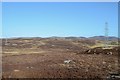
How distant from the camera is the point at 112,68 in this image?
68.3 feet

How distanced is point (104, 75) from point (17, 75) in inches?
240

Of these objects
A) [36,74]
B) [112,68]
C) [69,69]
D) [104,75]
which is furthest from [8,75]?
[112,68]

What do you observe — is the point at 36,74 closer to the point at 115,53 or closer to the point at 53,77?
the point at 53,77

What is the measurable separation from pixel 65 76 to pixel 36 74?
2278 millimetres

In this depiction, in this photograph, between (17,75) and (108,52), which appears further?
(108,52)

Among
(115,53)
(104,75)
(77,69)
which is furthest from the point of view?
(115,53)

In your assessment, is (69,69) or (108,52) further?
(108,52)

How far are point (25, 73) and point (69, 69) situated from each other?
3473mm

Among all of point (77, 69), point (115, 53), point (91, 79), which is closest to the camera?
point (91, 79)

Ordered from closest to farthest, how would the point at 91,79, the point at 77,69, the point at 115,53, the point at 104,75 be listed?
the point at 91,79, the point at 104,75, the point at 77,69, the point at 115,53

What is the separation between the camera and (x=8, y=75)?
18.1 meters

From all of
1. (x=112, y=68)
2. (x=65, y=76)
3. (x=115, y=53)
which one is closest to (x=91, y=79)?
(x=65, y=76)

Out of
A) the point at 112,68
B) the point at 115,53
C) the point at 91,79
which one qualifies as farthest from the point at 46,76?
the point at 115,53

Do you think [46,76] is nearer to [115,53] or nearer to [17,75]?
[17,75]
